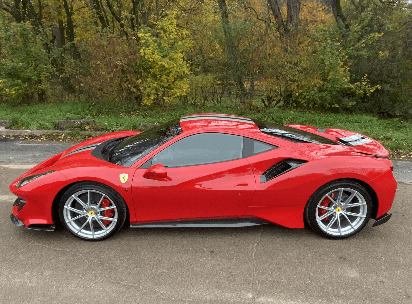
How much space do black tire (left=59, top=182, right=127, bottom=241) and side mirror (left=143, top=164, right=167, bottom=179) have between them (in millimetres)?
394

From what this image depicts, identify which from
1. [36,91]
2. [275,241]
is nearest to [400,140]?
[275,241]

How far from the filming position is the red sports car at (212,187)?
338cm

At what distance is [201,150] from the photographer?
3490 mm

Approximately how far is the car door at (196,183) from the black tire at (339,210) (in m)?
0.76

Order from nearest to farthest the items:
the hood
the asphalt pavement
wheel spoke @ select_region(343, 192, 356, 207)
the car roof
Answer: the asphalt pavement < wheel spoke @ select_region(343, 192, 356, 207) < the car roof < the hood

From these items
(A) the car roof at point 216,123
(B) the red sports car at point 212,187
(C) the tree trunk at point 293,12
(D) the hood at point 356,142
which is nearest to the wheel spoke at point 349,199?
(B) the red sports car at point 212,187

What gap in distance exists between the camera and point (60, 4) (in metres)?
20.9

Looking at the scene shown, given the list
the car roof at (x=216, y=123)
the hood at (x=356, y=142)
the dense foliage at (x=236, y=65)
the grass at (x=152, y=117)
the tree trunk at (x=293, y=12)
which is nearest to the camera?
the car roof at (x=216, y=123)

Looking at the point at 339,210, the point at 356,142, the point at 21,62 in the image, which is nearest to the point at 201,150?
the point at 339,210

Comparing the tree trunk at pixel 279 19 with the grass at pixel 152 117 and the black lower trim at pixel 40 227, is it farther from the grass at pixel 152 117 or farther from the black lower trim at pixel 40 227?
the black lower trim at pixel 40 227

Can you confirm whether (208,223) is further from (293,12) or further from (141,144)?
(293,12)

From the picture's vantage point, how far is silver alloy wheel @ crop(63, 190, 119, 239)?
11.3 ft

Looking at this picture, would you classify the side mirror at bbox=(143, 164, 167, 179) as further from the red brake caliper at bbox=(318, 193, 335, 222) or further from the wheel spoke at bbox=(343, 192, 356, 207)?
the wheel spoke at bbox=(343, 192, 356, 207)

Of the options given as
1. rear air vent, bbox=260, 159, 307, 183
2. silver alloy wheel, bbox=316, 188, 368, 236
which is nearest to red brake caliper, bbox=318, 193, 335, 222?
silver alloy wheel, bbox=316, 188, 368, 236
